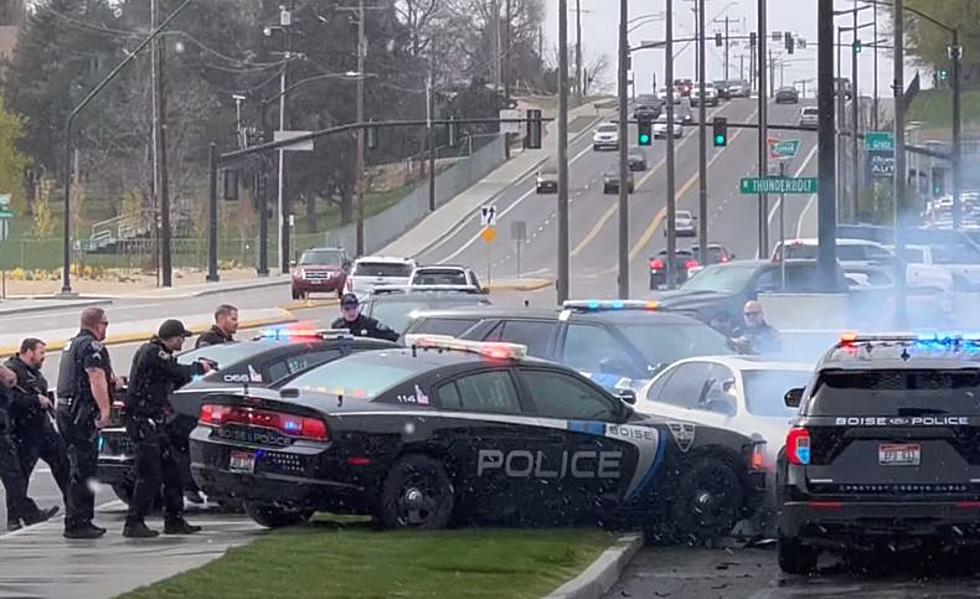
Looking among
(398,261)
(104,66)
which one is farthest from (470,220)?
(398,261)

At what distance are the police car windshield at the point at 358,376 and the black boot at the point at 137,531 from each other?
1.53m

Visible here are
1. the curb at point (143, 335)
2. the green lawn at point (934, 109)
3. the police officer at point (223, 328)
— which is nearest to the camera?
the police officer at point (223, 328)

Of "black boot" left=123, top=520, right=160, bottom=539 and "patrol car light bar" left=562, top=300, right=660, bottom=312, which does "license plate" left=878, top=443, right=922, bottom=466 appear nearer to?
"black boot" left=123, top=520, right=160, bottom=539

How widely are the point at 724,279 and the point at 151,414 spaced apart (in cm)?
2186

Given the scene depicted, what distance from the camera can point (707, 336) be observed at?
21.2m

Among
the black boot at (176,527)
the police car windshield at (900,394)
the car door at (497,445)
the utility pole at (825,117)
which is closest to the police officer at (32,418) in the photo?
the black boot at (176,527)

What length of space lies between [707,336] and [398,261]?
3078cm

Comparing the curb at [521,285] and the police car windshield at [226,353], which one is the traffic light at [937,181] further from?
the police car windshield at [226,353]

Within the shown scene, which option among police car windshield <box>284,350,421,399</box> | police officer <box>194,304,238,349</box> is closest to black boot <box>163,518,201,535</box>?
police car windshield <box>284,350,421,399</box>

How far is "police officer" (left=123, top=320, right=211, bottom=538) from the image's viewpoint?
14.2m

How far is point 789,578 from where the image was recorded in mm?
12820

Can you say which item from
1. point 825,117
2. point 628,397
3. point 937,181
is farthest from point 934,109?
point 628,397

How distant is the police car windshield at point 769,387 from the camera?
52.7ft

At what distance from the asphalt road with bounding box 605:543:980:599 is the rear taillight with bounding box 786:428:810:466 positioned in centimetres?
84
